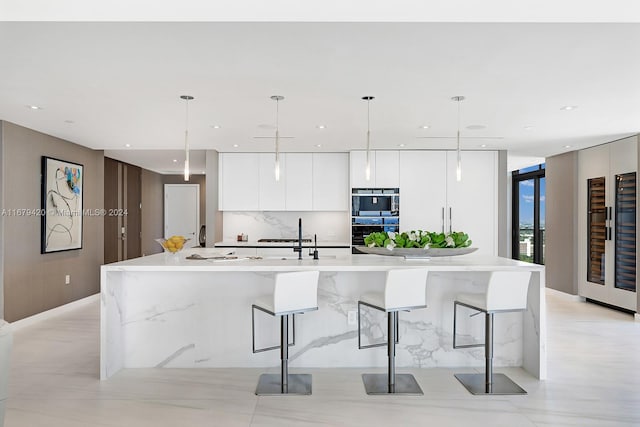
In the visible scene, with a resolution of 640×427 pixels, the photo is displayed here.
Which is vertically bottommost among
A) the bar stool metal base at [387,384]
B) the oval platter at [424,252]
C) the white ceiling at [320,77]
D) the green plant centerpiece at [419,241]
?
the bar stool metal base at [387,384]

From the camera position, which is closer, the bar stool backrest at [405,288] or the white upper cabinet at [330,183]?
the bar stool backrest at [405,288]

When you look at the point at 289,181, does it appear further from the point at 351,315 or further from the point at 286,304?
the point at 286,304

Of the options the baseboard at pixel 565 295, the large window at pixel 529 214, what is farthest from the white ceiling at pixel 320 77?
the large window at pixel 529 214

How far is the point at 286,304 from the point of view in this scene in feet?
10.6

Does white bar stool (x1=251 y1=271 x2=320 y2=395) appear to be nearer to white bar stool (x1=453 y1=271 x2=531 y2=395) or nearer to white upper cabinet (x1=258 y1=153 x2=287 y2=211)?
white bar stool (x1=453 y1=271 x2=531 y2=395)

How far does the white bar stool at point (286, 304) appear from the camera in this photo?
3195 mm

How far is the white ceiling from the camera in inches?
101

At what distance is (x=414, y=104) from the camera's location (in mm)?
4141

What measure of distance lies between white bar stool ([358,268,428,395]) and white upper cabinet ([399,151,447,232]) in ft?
11.1

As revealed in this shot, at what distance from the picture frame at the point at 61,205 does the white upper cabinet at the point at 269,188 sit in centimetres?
247

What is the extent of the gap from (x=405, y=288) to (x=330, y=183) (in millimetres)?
3795

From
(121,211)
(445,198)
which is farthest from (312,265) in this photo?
(121,211)

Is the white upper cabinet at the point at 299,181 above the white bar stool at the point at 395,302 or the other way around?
above

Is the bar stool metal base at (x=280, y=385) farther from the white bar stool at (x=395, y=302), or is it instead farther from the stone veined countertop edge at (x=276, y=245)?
the stone veined countertop edge at (x=276, y=245)
